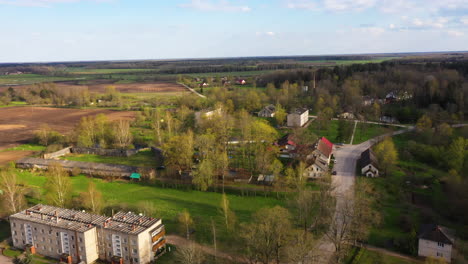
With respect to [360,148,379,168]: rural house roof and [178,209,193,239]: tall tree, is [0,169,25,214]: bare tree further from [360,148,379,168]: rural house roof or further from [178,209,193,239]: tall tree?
[360,148,379,168]: rural house roof

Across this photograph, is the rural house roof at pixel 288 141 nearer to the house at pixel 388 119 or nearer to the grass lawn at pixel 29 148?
the house at pixel 388 119

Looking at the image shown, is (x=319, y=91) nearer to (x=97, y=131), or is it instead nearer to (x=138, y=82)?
(x=97, y=131)

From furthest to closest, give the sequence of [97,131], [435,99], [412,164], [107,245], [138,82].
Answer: [138,82], [435,99], [97,131], [412,164], [107,245]

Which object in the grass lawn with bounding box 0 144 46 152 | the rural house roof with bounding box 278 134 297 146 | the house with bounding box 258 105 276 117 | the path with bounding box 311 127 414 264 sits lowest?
the path with bounding box 311 127 414 264

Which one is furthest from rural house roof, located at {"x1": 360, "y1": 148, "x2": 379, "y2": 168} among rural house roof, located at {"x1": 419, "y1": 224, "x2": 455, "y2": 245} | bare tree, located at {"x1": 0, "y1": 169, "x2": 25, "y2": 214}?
bare tree, located at {"x1": 0, "y1": 169, "x2": 25, "y2": 214}

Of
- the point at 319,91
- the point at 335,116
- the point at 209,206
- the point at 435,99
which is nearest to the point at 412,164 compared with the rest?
the point at 209,206

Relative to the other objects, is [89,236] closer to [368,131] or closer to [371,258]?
[371,258]

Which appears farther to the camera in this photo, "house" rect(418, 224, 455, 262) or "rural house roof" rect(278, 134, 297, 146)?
"rural house roof" rect(278, 134, 297, 146)

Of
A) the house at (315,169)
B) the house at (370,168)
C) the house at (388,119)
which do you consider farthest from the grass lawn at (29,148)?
the house at (388,119)
